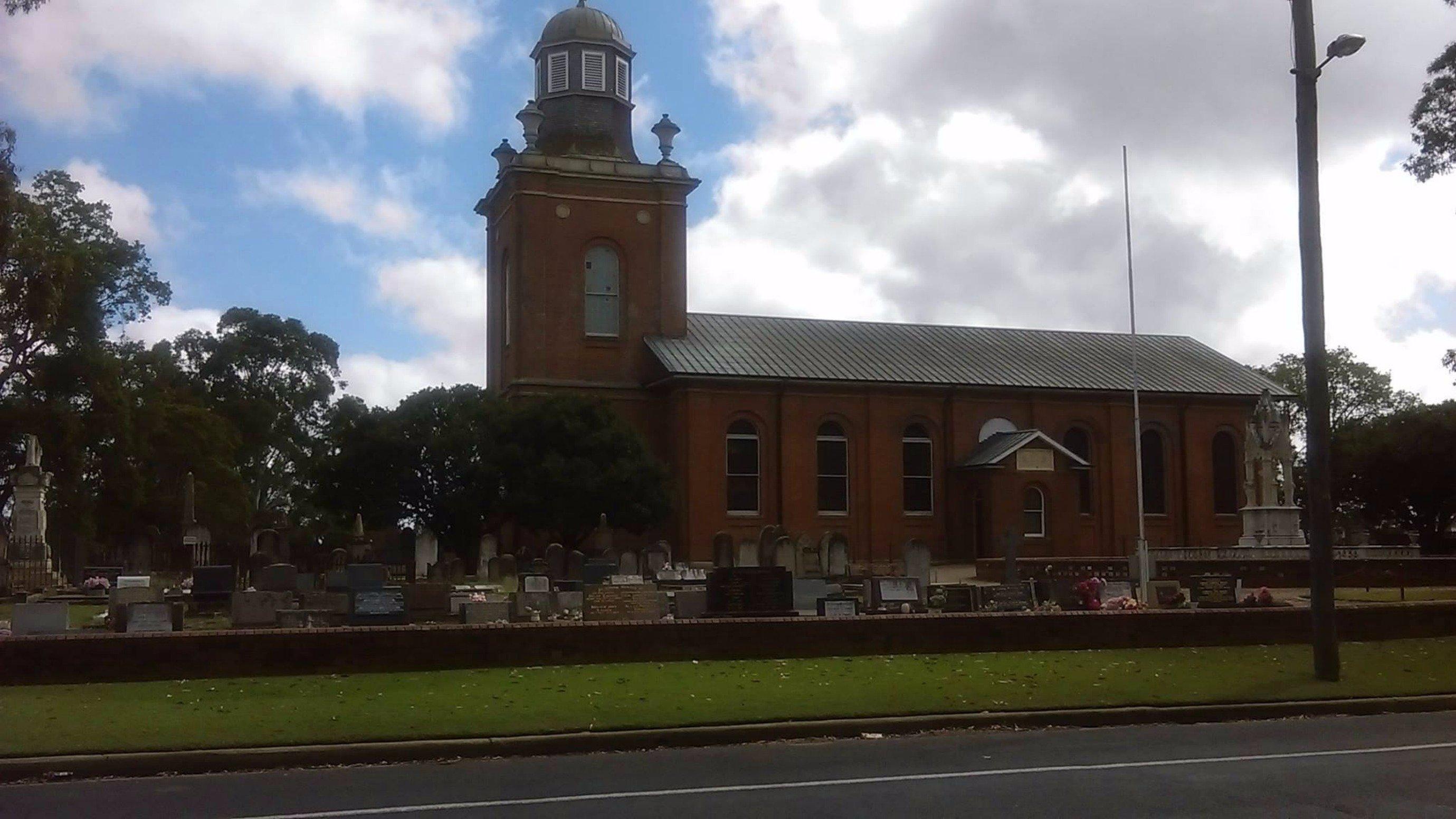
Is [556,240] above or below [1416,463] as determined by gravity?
above

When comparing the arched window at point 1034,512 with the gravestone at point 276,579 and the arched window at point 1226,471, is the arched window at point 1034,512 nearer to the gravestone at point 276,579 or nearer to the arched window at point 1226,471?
the arched window at point 1226,471

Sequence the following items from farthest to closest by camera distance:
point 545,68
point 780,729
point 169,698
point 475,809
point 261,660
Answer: point 545,68 < point 261,660 < point 169,698 < point 780,729 < point 475,809

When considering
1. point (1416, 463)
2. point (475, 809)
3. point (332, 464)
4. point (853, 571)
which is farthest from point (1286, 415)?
point (475, 809)

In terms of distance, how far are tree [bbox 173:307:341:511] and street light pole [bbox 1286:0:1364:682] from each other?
5986 cm

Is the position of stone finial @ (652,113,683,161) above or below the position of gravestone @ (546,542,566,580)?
above

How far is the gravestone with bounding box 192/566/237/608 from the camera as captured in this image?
83.9 ft

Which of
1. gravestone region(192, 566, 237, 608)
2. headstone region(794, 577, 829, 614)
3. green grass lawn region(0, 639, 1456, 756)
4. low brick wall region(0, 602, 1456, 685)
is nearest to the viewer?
green grass lawn region(0, 639, 1456, 756)

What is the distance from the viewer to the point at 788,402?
Answer: 165ft

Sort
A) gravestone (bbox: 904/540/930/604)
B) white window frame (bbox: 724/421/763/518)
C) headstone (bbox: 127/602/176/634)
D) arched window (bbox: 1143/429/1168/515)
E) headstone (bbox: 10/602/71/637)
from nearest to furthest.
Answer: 1. headstone (bbox: 127/602/176/634)
2. headstone (bbox: 10/602/71/637)
3. gravestone (bbox: 904/540/930/604)
4. white window frame (bbox: 724/421/763/518)
5. arched window (bbox: 1143/429/1168/515)

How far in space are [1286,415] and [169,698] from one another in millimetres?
41634

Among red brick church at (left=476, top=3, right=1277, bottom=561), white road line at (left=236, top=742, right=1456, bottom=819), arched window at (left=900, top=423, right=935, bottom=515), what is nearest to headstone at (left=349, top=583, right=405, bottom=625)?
white road line at (left=236, top=742, right=1456, bottom=819)

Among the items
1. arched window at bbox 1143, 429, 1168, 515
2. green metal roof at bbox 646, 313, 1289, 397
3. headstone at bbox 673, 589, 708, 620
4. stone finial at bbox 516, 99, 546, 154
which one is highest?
stone finial at bbox 516, 99, 546, 154

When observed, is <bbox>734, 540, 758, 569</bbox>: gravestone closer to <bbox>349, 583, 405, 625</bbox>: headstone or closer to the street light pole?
<bbox>349, 583, 405, 625</bbox>: headstone

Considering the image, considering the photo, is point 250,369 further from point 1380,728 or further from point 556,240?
point 1380,728
